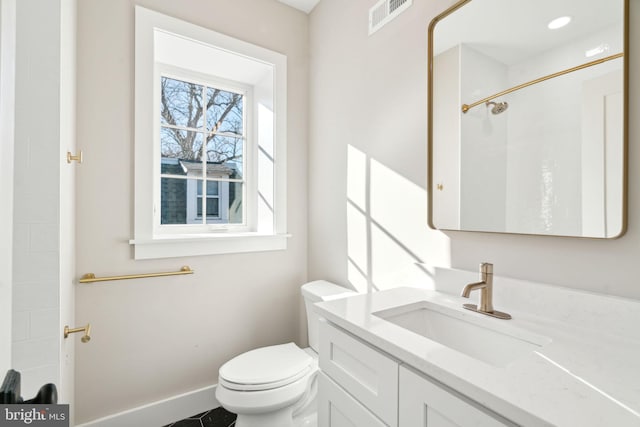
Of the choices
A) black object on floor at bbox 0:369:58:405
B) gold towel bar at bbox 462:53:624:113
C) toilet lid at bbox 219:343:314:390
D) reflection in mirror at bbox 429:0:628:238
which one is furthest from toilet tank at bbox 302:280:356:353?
black object on floor at bbox 0:369:58:405

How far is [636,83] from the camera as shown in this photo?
2.52ft

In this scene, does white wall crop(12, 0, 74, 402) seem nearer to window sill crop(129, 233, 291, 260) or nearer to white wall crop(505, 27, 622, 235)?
window sill crop(129, 233, 291, 260)

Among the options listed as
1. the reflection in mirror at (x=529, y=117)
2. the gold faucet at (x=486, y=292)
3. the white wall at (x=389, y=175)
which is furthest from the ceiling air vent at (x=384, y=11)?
the gold faucet at (x=486, y=292)

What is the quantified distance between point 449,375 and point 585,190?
666 mm

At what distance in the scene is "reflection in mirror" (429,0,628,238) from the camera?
809mm

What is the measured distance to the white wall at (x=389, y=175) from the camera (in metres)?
0.83

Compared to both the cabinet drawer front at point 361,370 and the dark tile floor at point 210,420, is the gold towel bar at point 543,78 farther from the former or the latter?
the dark tile floor at point 210,420

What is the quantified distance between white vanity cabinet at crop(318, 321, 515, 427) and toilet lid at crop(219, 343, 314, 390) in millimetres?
371

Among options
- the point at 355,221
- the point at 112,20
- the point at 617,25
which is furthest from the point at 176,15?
the point at 617,25

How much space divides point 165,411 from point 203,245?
2.90 feet

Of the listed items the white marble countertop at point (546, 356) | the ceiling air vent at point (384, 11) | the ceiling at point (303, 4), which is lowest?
the white marble countertop at point (546, 356)

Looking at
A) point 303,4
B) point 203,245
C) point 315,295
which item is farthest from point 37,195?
point 303,4

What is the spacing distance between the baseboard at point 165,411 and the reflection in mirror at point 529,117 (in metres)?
1.58

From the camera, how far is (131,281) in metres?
1.53
